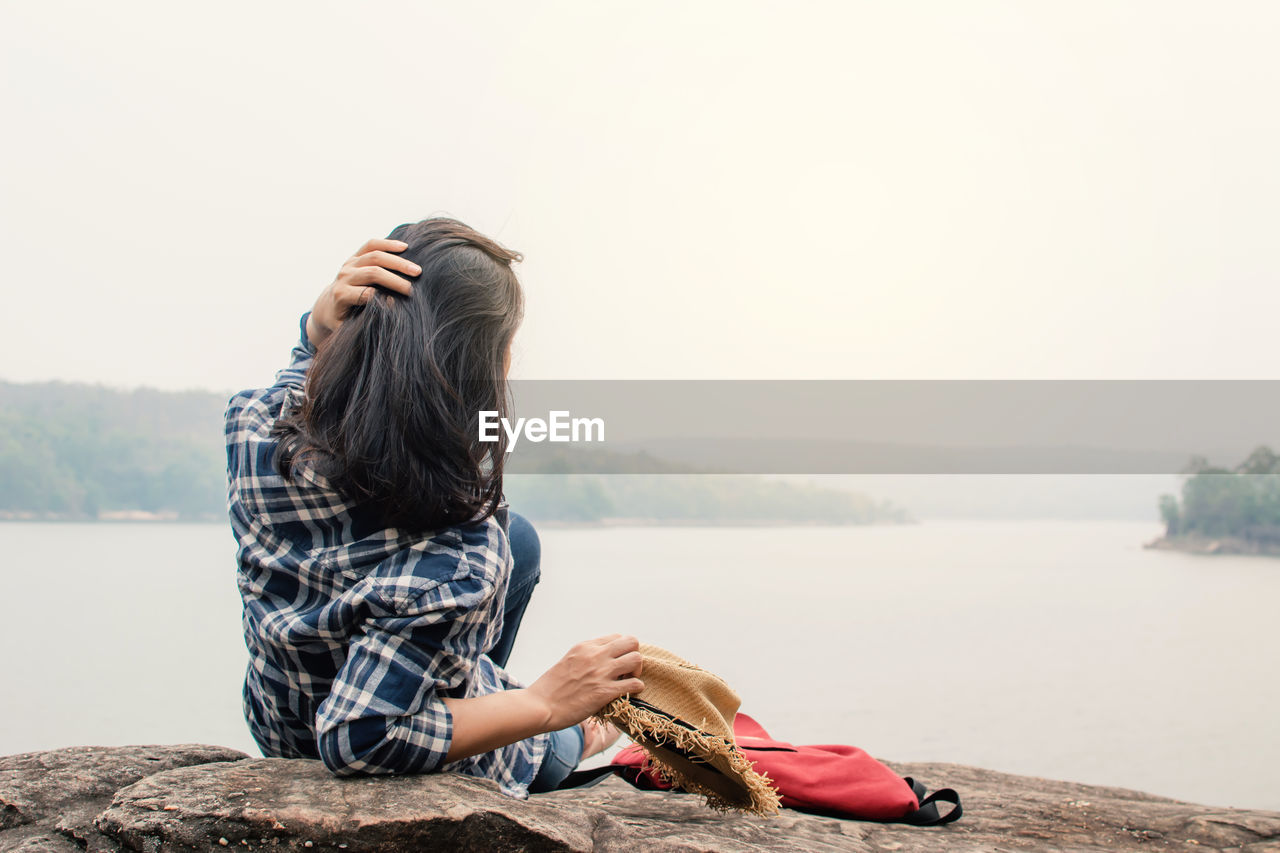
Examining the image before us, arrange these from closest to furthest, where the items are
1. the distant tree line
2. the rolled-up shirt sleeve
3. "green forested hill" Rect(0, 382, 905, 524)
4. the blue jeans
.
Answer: the rolled-up shirt sleeve → the blue jeans → "green forested hill" Rect(0, 382, 905, 524) → the distant tree line

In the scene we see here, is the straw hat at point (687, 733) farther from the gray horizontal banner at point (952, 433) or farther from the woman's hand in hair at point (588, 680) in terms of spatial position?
the gray horizontal banner at point (952, 433)

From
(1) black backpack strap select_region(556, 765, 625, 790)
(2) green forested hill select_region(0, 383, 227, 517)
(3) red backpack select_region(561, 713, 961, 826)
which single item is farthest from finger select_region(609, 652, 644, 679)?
(2) green forested hill select_region(0, 383, 227, 517)

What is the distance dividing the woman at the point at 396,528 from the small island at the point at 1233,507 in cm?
585

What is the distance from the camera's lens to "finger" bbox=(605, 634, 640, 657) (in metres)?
1.08

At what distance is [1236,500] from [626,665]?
5947 mm

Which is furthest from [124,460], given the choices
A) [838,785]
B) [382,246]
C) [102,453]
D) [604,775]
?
[838,785]

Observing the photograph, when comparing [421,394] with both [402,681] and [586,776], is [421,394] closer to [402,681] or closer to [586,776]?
[402,681]

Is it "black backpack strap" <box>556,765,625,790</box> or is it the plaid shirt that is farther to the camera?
"black backpack strap" <box>556,765,625,790</box>

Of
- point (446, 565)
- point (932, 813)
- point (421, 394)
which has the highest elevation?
point (421, 394)

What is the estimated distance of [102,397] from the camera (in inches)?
198

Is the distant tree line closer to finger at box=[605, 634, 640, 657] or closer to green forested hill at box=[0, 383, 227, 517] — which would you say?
finger at box=[605, 634, 640, 657]

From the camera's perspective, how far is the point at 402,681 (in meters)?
0.92

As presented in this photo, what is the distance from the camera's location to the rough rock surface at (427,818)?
959 millimetres

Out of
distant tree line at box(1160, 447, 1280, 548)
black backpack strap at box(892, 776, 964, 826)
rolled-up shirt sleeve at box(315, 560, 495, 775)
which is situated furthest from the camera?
distant tree line at box(1160, 447, 1280, 548)
